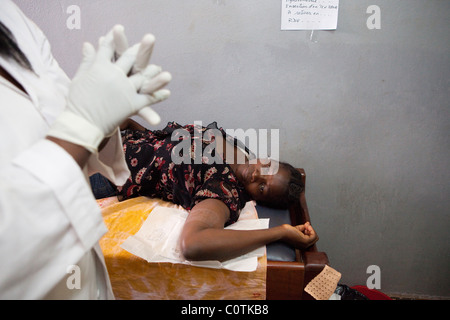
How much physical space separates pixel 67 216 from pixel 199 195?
834 millimetres

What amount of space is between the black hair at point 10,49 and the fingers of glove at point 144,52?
0.25 metres

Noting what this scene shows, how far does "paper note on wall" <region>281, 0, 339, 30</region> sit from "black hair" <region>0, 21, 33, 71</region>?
1.27m

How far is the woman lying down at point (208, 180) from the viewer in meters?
1.20

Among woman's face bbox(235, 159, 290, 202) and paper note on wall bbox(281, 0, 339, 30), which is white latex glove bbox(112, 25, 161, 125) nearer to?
woman's face bbox(235, 159, 290, 202)

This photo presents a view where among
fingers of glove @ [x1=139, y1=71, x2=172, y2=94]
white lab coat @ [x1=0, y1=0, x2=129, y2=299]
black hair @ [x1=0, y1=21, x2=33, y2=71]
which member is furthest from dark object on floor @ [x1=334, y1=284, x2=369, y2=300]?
black hair @ [x1=0, y1=21, x2=33, y2=71]

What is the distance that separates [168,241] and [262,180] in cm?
59

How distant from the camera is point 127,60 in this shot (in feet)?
1.95

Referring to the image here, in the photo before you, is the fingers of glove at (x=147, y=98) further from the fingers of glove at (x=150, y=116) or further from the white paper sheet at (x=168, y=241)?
the white paper sheet at (x=168, y=241)

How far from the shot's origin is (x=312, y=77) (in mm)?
1582

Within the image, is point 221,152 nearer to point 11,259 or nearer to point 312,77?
point 312,77

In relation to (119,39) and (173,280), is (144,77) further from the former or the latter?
(173,280)

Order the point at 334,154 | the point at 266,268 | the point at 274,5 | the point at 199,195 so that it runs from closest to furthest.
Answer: the point at 266,268 < the point at 199,195 < the point at 274,5 < the point at 334,154

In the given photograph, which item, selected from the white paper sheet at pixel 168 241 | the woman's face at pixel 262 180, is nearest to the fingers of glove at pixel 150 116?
the white paper sheet at pixel 168 241
